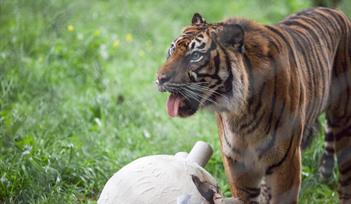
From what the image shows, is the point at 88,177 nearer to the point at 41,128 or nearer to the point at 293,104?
the point at 41,128

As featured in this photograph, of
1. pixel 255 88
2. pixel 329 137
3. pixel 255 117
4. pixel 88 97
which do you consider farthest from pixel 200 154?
pixel 88 97

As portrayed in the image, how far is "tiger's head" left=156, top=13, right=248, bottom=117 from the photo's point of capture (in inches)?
156

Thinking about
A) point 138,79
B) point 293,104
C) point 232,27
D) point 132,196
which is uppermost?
point 232,27

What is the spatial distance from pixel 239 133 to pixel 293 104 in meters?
0.34

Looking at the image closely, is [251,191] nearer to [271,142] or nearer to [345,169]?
[271,142]

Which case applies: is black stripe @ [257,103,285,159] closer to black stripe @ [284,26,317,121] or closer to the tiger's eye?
black stripe @ [284,26,317,121]

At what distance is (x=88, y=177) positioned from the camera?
515 centimetres

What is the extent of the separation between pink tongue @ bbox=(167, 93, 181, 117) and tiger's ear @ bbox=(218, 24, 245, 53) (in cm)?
38

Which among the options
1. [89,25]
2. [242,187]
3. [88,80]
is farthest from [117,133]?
[89,25]

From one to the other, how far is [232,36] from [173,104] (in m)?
0.47

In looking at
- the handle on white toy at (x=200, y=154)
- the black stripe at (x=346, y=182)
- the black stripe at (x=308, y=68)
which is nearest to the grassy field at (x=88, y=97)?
the black stripe at (x=346, y=182)

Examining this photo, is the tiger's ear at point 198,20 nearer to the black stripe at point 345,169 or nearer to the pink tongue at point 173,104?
the pink tongue at point 173,104

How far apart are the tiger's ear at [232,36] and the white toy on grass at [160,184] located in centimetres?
68

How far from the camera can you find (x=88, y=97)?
670 centimetres
